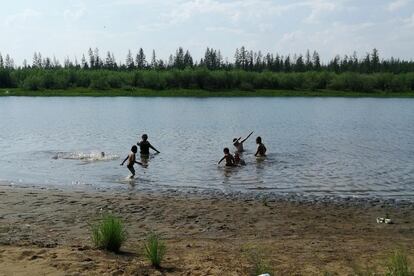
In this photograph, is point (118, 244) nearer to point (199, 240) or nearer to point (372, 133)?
point (199, 240)

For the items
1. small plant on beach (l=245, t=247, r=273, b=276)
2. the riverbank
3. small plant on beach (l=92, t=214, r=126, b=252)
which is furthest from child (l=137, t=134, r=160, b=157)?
the riverbank

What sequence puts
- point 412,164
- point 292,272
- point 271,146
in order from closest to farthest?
point 292,272 → point 412,164 → point 271,146

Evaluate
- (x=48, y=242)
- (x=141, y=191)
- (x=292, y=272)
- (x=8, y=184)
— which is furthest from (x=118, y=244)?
(x=8, y=184)

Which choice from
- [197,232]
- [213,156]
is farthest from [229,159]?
[197,232]

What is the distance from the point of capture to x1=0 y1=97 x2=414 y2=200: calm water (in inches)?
854

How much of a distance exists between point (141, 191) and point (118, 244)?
9.34 meters

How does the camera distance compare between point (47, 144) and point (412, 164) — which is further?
point (47, 144)

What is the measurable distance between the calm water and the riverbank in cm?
7106

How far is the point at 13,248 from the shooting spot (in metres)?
10.7

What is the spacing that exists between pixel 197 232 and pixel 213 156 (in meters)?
17.7

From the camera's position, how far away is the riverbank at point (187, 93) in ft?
424

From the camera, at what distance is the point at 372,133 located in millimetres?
47906

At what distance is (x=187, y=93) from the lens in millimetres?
132375

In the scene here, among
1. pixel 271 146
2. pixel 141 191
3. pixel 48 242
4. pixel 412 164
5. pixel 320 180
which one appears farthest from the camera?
pixel 271 146
